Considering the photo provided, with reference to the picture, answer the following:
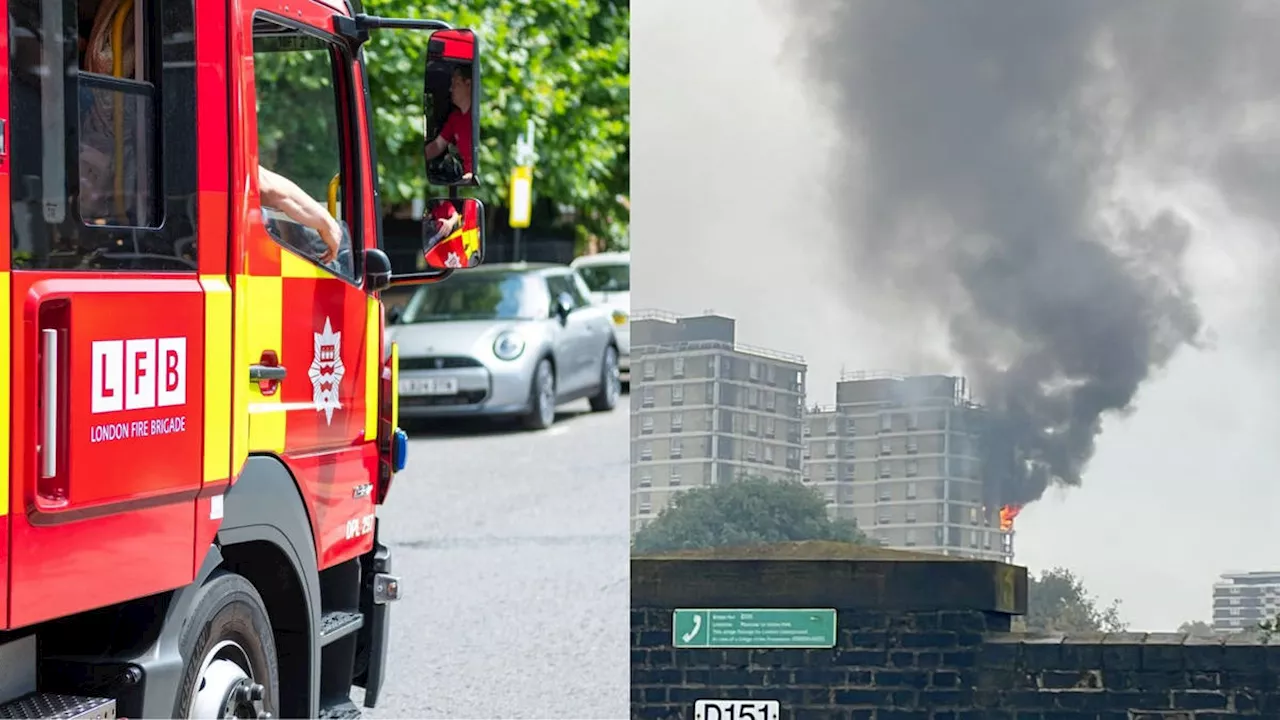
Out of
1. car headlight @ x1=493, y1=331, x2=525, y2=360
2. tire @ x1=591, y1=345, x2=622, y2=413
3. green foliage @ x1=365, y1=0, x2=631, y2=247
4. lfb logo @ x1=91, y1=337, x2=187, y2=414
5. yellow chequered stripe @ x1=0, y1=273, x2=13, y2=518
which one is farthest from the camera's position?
tire @ x1=591, y1=345, x2=622, y2=413

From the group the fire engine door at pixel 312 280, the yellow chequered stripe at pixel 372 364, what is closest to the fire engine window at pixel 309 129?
the fire engine door at pixel 312 280

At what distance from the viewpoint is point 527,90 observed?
67.7ft

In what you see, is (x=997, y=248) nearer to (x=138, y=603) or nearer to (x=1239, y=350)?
(x=1239, y=350)

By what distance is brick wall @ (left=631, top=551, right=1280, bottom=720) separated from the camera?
12.3 ft

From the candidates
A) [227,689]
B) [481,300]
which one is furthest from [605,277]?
[227,689]

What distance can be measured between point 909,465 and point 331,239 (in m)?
1.91

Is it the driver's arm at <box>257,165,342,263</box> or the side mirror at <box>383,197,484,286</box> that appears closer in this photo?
the driver's arm at <box>257,165,342,263</box>

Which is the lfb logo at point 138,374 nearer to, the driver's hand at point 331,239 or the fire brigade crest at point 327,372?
the fire brigade crest at point 327,372

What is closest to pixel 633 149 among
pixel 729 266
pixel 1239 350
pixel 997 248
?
pixel 729 266

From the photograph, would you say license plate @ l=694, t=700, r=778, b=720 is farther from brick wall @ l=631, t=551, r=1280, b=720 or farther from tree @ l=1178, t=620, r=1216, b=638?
tree @ l=1178, t=620, r=1216, b=638

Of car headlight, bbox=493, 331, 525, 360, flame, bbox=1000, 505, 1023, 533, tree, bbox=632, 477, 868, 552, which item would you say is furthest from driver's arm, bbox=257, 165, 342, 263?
car headlight, bbox=493, 331, 525, 360

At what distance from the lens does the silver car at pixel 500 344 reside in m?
17.5

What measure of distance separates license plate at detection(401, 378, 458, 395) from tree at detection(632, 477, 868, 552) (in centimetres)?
1376

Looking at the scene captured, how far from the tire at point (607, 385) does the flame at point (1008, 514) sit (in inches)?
651
